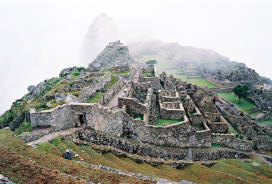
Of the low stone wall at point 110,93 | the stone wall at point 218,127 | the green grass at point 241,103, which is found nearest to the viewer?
the low stone wall at point 110,93

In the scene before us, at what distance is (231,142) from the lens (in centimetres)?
2944

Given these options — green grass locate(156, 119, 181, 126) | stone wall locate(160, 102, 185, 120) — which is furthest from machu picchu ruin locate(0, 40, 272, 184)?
stone wall locate(160, 102, 185, 120)

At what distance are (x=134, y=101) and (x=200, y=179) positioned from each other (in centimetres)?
1092

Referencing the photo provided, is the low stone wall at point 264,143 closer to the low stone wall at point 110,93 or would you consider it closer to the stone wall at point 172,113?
the stone wall at point 172,113

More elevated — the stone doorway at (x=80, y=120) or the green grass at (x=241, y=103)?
the stone doorway at (x=80, y=120)

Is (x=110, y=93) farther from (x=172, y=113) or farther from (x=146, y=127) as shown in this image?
→ (x=146, y=127)

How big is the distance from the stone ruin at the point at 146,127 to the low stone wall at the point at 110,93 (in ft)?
1.00

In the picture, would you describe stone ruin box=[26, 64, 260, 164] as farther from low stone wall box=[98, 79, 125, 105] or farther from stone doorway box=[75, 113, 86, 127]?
low stone wall box=[98, 79, 125, 105]

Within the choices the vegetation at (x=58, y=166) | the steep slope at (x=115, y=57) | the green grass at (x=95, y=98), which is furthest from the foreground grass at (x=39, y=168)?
the steep slope at (x=115, y=57)

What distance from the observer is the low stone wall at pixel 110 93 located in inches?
1160

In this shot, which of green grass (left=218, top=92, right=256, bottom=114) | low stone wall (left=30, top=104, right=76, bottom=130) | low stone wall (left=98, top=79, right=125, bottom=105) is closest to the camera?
low stone wall (left=30, top=104, right=76, bottom=130)

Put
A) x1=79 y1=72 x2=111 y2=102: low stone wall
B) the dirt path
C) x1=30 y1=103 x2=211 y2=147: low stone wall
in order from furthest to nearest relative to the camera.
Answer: x1=79 y1=72 x2=111 y2=102: low stone wall, x1=30 y1=103 x2=211 y2=147: low stone wall, the dirt path

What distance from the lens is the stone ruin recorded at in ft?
63.3

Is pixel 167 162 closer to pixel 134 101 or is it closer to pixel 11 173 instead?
pixel 134 101
